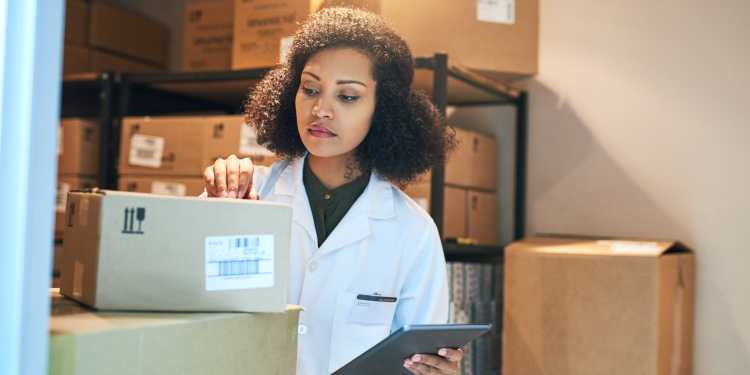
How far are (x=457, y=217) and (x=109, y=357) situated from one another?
68.8 inches

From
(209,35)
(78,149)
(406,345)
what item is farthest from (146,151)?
(406,345)

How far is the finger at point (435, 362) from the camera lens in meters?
1.26

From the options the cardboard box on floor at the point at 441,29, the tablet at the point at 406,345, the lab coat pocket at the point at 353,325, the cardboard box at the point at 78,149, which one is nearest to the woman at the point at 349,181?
the lab coat pocket at the point at 353,325

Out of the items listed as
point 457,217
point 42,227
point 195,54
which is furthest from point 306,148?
point 195,54

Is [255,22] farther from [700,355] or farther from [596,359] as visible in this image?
[700,355]

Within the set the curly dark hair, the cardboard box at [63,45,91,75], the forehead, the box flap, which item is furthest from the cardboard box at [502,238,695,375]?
the cardboard box at [63,45,91,75]

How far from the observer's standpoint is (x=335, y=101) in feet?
5.12

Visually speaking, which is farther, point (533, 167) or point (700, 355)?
point (533, 167)

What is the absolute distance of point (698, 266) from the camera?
2318 mm

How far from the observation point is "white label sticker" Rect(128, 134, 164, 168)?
8.01 feet

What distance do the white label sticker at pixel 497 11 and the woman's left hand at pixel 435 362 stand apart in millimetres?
1191

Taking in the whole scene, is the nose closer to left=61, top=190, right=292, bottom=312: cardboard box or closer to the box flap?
left=61, top=190, right=292, bottom=312: cardboard box

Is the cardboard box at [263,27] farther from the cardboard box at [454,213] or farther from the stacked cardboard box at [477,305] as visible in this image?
the stacked cardboard box at [477,305]

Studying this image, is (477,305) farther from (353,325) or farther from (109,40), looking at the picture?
(109,40)
